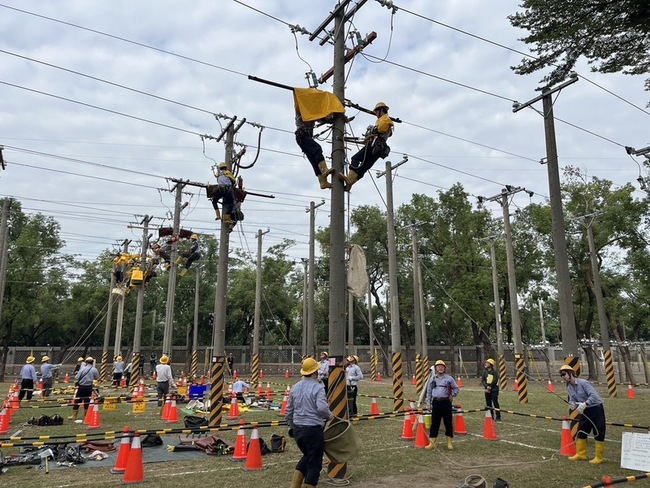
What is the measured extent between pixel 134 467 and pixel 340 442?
11.1 feet

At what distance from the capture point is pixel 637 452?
7688mm

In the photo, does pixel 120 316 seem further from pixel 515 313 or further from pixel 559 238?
pixel 559 238

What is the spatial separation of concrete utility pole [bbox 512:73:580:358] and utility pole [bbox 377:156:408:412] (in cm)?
540

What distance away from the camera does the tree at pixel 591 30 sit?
26.8ft

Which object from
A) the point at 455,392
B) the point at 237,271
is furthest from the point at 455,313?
the point at 455,392

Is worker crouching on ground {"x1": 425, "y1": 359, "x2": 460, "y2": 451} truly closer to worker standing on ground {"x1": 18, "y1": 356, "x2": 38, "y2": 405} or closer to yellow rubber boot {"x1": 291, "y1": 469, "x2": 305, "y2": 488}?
yellow rubber boot {"x1": 291, "y1": 469, "x2": 305, "y2": 488}

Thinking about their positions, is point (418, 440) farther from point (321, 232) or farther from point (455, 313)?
point (321, 232)

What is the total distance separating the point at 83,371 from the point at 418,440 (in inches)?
403

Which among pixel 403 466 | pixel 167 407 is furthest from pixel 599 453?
pixel 167 407

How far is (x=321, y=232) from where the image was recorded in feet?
145

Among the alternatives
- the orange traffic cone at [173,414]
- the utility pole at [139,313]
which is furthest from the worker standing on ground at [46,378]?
the orange traffic cone at [173,414]

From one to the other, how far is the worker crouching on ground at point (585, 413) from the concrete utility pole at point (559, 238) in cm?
211

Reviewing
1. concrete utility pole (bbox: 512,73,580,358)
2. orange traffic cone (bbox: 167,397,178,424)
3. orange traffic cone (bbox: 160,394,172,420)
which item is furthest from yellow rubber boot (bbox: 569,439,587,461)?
orange traffic cone (bbox: 160,394,172,420)

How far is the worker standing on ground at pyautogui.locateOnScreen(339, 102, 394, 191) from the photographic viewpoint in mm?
8930
